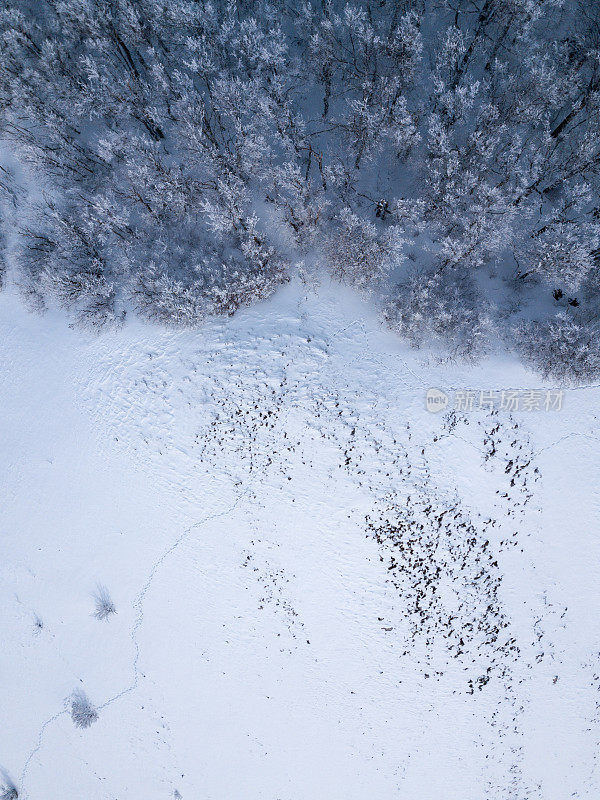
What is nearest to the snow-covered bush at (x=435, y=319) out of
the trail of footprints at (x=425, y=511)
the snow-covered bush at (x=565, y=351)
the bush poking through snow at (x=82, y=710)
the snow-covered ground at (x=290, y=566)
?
the snow-covered ground at (x=290, y=566)

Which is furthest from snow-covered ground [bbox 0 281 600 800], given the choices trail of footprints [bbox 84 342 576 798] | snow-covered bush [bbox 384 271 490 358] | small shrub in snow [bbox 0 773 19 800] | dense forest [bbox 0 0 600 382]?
dense forest [bbox 0 0 600 382]

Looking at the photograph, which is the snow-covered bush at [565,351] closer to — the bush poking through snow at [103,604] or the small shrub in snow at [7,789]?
the bush poking through snow at [103,604]

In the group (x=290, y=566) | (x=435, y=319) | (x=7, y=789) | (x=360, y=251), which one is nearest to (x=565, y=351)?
(x=435, y=319)

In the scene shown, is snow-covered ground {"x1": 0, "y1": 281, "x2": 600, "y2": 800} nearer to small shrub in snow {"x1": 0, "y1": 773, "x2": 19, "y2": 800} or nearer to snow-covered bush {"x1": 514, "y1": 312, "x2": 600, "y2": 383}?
snow-covered bush {"x1": 514, "y1": 312, "x2": 600, "y2": 383}

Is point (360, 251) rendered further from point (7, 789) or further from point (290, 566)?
point (7, 789)

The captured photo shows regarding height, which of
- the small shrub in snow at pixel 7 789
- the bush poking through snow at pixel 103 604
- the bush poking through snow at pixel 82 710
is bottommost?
the small shrub in snow at pixel 7 789

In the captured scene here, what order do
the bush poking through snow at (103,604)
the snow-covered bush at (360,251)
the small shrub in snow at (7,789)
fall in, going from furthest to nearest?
the small shrub in snow at (7,789), the bush poking through snow at (103,604), the snow-covered bush at (360,251)

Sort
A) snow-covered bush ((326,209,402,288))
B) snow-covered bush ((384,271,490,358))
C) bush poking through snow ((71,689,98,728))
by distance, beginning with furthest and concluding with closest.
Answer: bush poking through snow ((71,689,98,728)) < snow-covered bush ((384,271,490,358)) < snow-covered bush ((326,209,402,288))
